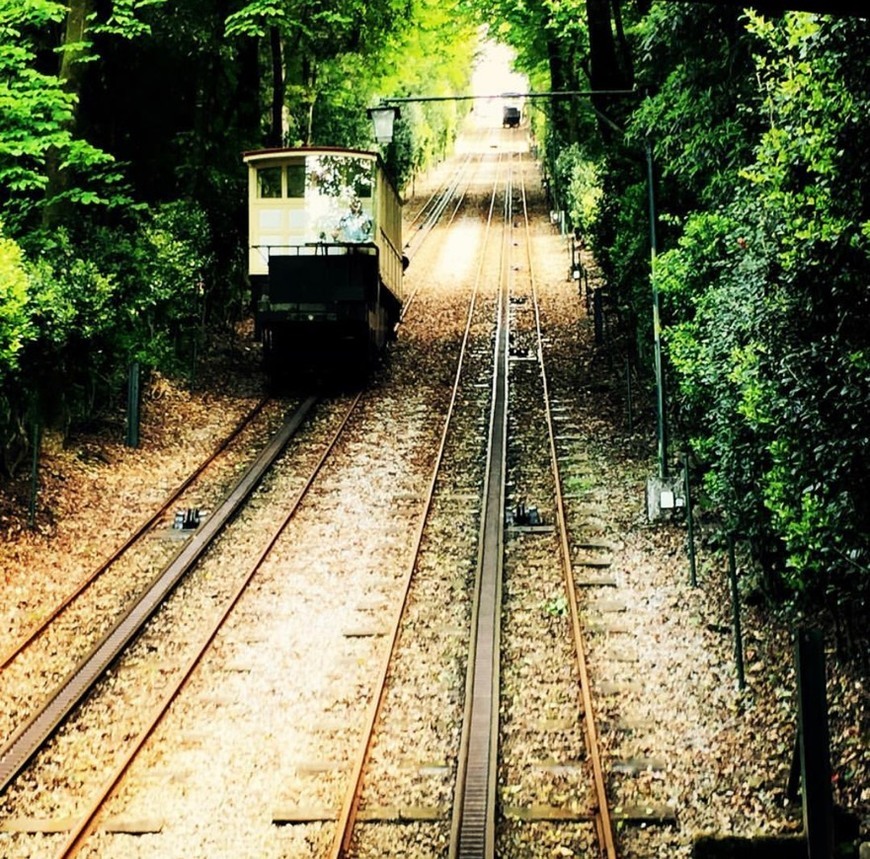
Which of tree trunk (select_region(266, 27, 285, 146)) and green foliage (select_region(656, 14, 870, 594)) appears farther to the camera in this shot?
tree trunk (select_region(266, 27, 285, 146))

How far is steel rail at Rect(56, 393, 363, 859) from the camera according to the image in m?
6.36

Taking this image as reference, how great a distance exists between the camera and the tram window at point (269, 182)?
18656 millimetres

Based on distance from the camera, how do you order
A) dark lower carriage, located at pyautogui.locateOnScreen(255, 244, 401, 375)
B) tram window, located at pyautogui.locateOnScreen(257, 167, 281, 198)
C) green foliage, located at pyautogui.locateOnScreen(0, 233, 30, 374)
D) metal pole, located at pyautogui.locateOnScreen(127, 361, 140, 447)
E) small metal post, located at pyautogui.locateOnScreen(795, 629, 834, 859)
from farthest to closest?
tram window, located at pyautogui.locateOnScreen(257, 167, 281, 198)
dark lower carriage, located at pyautogui.locateOnScreen(255, 244, 401, 375)
metal pole, located at pyautogui.locateOnScreen(127, 361, 140, 447)
green foliage, located at pyautogui.locateOnScreen(0, 233, 30, 374)
small metal post, located at pyautogui.locateOnScreen(795, 629, 834, 859)

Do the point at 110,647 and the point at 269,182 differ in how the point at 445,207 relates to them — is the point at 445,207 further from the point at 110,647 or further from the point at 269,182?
the point at 110,647

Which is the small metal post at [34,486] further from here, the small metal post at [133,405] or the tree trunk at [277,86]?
the tree trunk at [277,86]

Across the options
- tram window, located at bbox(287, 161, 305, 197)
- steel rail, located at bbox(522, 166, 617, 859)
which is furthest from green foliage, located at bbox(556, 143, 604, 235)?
steel rail, located at bbox(522, 166, 617, 859)

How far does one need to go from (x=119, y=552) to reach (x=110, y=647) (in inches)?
98.7

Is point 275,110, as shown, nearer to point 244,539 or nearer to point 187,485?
point 187,485

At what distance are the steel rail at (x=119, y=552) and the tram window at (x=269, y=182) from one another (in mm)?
4330

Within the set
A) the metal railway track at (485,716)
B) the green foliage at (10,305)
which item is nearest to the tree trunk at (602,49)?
the metal railway track at (485,716)

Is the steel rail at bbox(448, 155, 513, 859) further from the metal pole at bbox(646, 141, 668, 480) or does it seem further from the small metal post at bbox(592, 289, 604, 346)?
the small metal post at bbox(592, 289, 604, 346)

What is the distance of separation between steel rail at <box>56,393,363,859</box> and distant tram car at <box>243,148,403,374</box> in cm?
465

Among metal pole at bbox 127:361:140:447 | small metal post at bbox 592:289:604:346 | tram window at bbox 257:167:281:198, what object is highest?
tram window at bbox 257:167:281:198

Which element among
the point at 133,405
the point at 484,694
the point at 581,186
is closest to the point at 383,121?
the point at 133,405
